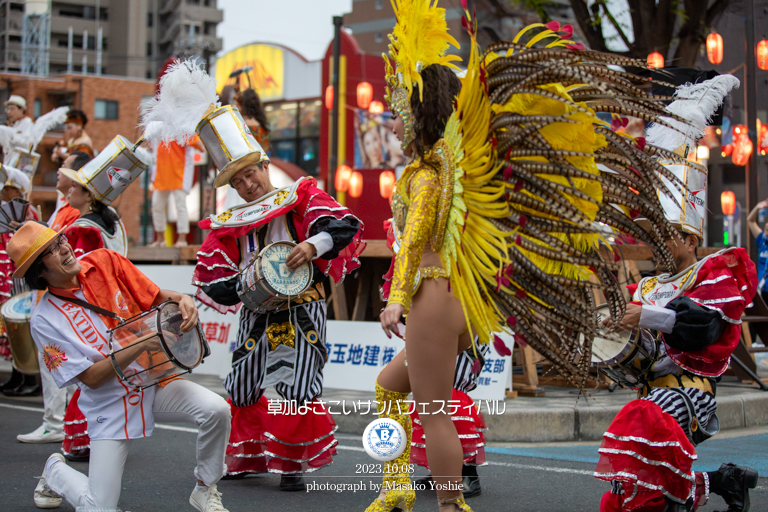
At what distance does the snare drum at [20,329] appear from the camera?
19.2ft

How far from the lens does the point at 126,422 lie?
347 cm

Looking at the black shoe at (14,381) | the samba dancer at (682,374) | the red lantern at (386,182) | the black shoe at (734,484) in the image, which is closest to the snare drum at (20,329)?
the black shoe at (14,381)

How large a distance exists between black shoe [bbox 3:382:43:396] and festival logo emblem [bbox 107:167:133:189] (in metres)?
3.34

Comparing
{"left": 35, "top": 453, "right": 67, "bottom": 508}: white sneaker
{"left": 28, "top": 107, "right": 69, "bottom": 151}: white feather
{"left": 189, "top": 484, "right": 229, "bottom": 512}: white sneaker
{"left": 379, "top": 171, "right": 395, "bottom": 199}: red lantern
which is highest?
{"left": 379, "top": 171, "right": 395, "bottom": 199}: red lantern

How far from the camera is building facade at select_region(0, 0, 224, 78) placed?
51844mm

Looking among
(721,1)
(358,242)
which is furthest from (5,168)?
(721,1)

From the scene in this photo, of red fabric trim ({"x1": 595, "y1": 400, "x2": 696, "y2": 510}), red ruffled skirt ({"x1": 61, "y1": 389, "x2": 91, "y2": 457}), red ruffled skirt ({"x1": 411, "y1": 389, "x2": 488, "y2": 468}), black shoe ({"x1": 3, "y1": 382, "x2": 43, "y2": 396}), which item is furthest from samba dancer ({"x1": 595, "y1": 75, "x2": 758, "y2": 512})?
black shoe ({"x1": 3, "y1": 382, "x2": 43, "y2": 396})

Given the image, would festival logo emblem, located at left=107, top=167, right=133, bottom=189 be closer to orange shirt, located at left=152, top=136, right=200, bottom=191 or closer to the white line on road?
the white line on road

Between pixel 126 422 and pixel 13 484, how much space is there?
1.46 m

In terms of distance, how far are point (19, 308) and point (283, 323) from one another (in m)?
2.63

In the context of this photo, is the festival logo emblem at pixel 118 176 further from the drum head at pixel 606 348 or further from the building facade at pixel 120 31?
the building facade at pixel 120 31

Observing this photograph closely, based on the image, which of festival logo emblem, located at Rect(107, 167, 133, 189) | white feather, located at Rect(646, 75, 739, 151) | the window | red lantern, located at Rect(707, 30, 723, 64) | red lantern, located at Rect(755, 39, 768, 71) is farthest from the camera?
the window

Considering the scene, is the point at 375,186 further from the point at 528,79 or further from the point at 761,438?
the point at 528,79

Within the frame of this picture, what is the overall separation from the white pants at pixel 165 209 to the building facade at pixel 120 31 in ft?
137
